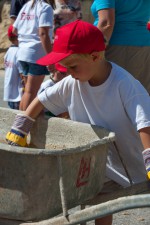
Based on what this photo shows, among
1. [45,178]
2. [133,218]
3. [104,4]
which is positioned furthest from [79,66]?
[133,218]

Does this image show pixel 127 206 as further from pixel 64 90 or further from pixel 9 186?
pixel 64 90

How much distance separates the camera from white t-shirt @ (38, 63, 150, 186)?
122 inches

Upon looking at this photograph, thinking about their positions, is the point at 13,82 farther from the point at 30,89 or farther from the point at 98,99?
the point at 98,99

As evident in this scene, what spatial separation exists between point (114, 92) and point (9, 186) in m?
0.78

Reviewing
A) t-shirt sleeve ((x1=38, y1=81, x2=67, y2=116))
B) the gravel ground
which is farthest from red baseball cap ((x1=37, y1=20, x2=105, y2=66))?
the gravel ground

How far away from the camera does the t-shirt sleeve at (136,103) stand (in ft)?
9.97

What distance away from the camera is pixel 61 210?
282 centimetres

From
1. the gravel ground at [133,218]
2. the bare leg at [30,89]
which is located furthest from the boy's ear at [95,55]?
the bare leg at [30,89]

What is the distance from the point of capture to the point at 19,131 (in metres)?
3.33

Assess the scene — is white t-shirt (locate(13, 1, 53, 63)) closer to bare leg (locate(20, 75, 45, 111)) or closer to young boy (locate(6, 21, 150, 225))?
bare leg (locate(20, 75, 45, 111))

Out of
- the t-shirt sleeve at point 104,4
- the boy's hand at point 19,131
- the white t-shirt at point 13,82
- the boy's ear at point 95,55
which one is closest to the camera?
the boy's ear at point 95,55

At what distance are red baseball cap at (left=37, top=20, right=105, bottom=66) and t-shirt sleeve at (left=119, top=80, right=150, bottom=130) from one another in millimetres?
241

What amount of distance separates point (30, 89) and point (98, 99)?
272cm

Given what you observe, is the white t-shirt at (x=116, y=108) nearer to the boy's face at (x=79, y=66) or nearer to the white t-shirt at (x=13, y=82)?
the boy's face at (x=79, y=66)
